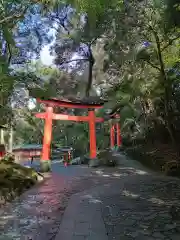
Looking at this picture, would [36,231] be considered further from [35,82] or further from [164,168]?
[164,168]

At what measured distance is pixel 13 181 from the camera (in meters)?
8.55

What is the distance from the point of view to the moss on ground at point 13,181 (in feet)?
24.3

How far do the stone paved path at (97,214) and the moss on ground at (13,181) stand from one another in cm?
33

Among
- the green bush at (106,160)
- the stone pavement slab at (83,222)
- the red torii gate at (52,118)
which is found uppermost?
the red torii gate at (52,118)

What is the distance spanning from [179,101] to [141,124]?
3.83 metres

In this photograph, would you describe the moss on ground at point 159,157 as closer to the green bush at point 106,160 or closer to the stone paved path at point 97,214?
the green bush at point 106,160

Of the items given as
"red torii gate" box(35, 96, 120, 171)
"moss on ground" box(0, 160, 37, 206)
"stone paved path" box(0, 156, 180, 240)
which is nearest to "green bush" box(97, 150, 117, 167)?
"red torii gate" box(35, 96, 120, 171)

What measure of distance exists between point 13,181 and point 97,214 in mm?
3963

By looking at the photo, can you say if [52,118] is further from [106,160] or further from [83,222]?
[83,222]

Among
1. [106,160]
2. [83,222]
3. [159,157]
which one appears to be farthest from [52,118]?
[83,222]

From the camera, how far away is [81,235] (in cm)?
425

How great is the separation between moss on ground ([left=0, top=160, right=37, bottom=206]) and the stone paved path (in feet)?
1.07

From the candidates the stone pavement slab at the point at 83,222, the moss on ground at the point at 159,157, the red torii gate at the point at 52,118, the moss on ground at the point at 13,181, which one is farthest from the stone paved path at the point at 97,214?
the red torii gate at the point at 52,118

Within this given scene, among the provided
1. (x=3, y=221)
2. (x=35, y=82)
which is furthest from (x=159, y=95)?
(x=3, y=221)
